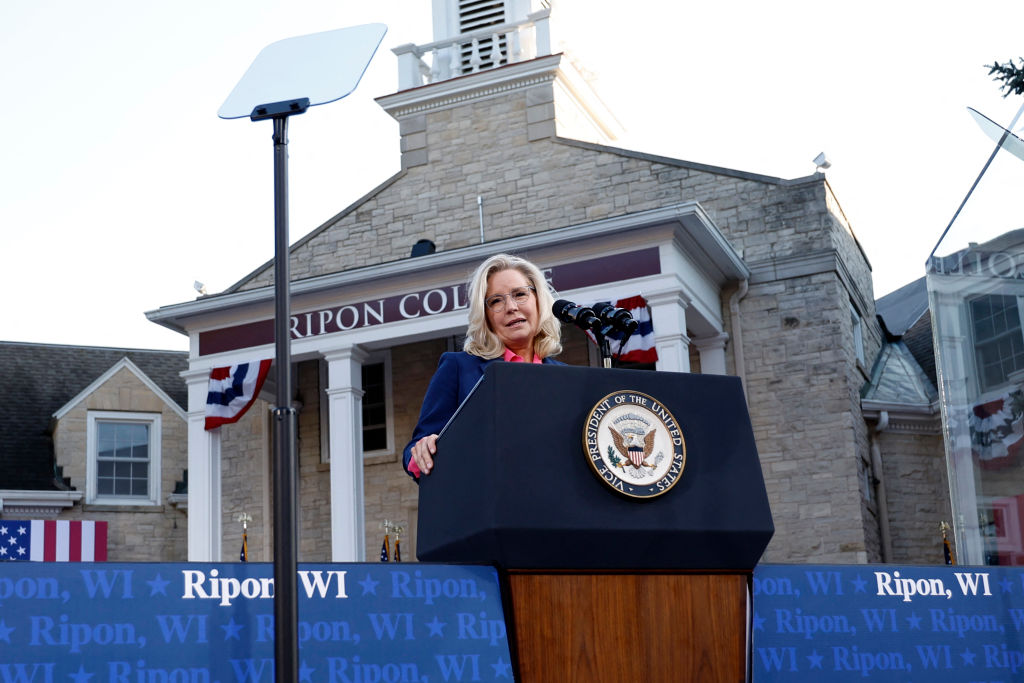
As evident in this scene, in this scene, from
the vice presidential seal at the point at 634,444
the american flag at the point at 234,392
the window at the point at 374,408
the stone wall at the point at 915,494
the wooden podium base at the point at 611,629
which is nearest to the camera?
the wooden podium base at the point at 611,629

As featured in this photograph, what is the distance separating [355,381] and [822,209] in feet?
24.2

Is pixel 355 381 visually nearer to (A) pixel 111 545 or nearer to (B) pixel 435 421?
(A) pixel 111 545

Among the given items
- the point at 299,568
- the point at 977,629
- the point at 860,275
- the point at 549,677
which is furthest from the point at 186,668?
the point at 860,275

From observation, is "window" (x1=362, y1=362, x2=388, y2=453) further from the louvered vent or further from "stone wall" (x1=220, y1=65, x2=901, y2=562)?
the louvered vent

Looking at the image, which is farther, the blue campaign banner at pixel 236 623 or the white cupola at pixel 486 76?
the white cupola at pixel 486 76

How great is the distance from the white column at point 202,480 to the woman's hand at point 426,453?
14.9m

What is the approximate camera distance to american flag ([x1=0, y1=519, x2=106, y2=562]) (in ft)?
64.8

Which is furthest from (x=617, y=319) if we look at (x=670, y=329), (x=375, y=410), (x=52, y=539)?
(x=52, y=539)

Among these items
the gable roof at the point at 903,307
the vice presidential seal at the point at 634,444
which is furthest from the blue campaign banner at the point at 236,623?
the gable roof at the point at 903,307

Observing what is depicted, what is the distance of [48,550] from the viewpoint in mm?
20562

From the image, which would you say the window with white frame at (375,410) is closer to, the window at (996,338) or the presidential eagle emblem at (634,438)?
the window at (996,338)

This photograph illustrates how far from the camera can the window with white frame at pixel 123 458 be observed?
24.0 metres

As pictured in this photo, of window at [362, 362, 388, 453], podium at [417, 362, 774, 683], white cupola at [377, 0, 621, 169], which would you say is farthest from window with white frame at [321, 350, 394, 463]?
podium at [417, 362, 774, 683]

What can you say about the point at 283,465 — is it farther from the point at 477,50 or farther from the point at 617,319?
the point at 477,50
